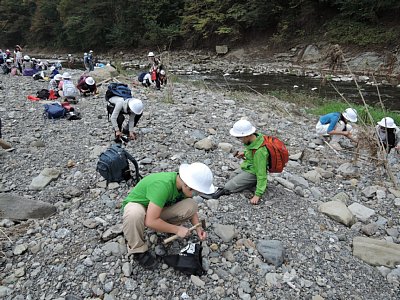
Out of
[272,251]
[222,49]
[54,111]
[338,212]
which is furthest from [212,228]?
[222,49]

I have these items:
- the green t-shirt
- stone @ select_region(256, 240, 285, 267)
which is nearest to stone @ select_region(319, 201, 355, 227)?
stone @ select_region(256, 240, 285, 267)

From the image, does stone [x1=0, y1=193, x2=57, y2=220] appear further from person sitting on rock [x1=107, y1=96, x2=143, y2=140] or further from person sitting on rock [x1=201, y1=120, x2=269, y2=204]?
person sitting on rock [x1=107, y1=96, x2=143, y2=140]

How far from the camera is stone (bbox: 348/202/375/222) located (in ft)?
14.2

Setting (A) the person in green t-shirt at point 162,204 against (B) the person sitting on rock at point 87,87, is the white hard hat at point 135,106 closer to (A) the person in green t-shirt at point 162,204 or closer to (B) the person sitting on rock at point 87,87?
(A) the person in green t-shirt at point 162,204

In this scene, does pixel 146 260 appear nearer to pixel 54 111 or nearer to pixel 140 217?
pixel 140 217

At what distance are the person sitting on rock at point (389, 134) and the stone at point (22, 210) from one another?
593 cm

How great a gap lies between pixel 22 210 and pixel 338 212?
3989 millimetres

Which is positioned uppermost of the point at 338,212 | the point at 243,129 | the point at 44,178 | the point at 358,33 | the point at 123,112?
the point at 243,129

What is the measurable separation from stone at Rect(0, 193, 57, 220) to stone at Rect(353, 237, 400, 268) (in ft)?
12.1

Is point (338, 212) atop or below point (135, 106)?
below

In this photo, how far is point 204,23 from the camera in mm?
29031

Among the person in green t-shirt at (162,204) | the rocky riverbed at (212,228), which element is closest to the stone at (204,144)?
the rocky riverbed at (212,228)

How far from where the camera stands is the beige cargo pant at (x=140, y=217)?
286 cm

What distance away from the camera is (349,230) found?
401 centimetres
